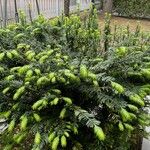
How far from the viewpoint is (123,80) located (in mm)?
3748

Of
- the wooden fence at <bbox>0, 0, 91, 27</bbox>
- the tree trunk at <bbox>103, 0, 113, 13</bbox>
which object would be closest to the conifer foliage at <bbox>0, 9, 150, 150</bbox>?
the wooden fence at <bbox>0, 0, 91, 27</bbox>

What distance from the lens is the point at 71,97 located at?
369 cm

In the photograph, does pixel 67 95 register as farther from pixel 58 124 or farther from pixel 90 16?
pixel 90 16

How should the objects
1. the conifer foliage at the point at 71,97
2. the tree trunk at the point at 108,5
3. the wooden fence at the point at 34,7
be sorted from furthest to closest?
the tree trunk at the point at 108,5 < the wooden fence at the point at 34,7 < the conifer foliage at the point at 71,97

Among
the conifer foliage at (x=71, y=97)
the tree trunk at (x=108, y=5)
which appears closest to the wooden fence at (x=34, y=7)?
the tree trunk at (x=108, y=5)

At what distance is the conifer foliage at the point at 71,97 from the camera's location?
3318mm

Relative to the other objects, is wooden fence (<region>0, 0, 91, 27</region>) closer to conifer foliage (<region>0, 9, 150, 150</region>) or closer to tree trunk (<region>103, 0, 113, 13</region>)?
tree trunk (<region>103, 0, 113, 13</region>)

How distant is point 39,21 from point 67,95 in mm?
1751

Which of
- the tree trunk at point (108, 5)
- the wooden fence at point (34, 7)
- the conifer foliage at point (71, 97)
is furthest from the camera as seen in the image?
the tree trunk at point (108, 5)

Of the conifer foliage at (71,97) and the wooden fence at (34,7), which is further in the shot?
the wooden fence at (34,7)

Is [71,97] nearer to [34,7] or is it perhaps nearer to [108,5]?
[34,7]

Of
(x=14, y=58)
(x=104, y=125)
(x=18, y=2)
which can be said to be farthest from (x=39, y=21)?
(x=18, y=2)

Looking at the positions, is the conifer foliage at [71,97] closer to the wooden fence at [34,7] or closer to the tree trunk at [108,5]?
the wooden fence at [34,7]

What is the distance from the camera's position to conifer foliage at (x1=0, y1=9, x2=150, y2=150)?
3318 mm
